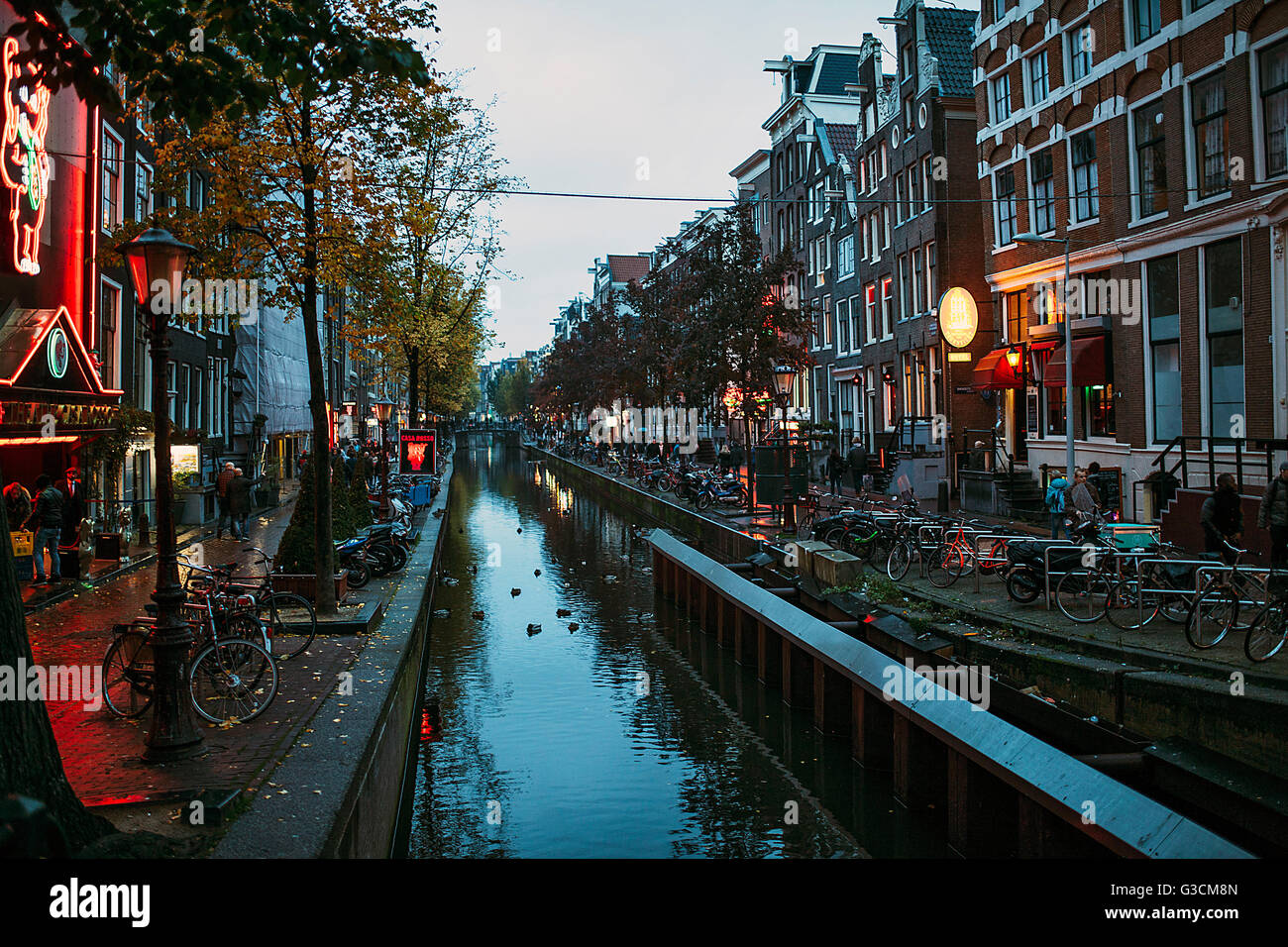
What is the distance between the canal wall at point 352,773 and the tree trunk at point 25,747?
0.78 metres

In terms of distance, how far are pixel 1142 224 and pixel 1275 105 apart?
191 inches

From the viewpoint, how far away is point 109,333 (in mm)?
26734

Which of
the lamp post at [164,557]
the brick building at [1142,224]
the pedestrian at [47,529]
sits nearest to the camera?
the lamp post at [164,557]

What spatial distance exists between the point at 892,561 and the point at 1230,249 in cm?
1056

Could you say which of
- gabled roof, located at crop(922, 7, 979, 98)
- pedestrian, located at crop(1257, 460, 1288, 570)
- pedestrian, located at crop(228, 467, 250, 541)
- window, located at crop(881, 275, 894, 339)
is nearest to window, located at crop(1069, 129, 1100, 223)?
gabled roof, located at crop(922, 7, 979, 98)

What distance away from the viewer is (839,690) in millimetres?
14039

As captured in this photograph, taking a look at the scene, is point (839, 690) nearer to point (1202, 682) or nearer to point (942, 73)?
point (1202, 682)

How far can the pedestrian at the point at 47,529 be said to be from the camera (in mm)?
17219

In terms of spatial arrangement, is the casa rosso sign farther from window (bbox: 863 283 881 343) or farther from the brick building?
window (bbox: 863 283 881 343)

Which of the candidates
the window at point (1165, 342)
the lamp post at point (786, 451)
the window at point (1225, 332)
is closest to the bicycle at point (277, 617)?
the lamp post at point (786, 451)

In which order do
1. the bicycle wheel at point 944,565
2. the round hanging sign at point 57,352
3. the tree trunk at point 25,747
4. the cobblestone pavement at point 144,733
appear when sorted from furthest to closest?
the round hanging sign at point 57,352
the bicycle wheel at point 944,565
the cobblestone pavement at point 144,733
the tree trunk at point 25,747

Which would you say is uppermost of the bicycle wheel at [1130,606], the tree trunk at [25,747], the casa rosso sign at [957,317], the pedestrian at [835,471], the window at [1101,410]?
the casa rosso sign at [957,317]

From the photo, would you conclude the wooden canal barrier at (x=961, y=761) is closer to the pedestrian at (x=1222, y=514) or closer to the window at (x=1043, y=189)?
the pedestrian at (x=1222, y=514)
